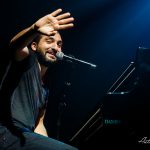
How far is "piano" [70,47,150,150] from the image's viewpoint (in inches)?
112

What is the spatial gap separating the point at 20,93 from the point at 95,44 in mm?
2822

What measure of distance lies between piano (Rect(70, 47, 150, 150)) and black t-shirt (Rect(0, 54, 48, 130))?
21.9 inches

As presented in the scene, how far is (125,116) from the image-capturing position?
9.60 ft

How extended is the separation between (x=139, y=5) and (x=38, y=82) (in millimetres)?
2979

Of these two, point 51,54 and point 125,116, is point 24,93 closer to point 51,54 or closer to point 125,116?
point 51,54

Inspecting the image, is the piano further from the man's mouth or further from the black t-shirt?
the man's mouth

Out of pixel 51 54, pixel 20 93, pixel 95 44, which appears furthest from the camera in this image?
pixel 95 44

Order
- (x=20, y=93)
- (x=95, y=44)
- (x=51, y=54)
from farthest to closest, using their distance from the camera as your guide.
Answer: (x=95, y=44), (x=51, y=54), (x=20, y=93)

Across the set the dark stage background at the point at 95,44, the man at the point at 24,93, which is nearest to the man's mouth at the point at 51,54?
the man at the point at 24,93

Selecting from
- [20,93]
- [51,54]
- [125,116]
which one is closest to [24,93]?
[20,93]

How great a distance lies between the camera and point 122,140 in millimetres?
2850

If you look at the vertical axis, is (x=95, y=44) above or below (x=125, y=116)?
below

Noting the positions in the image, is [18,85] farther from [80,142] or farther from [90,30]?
[90,30]

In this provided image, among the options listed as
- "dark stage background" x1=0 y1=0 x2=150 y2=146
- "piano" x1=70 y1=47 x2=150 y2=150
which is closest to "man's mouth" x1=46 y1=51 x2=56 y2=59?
"piano" x1=70 y1=47 x2=150 y2=150
